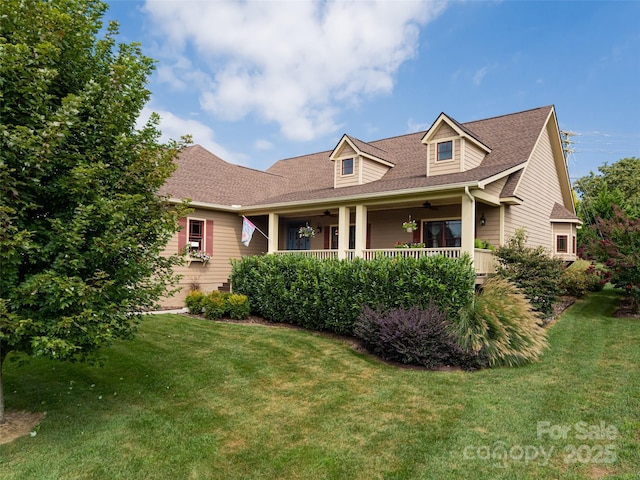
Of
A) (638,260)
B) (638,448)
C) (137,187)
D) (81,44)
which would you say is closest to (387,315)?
(638,448)

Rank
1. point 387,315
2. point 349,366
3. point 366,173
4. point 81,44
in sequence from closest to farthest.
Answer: point 81,44 < point 349,366 < point 387,315 < point 366,173

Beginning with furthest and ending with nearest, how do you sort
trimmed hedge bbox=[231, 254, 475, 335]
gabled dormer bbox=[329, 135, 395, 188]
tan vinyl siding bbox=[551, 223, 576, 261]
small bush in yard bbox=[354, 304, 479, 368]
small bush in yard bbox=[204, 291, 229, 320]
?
tan vinyl siding bbox=[551, 223, 576, 261] < gabled dormer bbox=[329, 135, 395, 188] < small bush in yard bbox=[204, 291, 229, 320] < trimmed hedge bbox=[231, 254, 475, 335] < small bush in yard bbox=[354, 304, 479, 368]

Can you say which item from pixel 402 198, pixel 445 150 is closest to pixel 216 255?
pixel 402 198

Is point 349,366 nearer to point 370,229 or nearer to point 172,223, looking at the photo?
point 172,223

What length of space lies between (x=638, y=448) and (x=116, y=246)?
5816mm

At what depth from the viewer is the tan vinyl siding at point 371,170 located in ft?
47.3

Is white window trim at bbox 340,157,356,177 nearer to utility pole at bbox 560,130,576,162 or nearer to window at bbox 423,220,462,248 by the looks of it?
window at bbox 423,220,462,248

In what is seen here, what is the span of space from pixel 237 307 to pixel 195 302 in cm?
145

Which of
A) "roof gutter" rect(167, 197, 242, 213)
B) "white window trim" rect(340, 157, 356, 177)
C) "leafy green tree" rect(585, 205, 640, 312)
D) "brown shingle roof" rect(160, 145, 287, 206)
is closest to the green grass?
"leafy green tree" rect(585, 205, 640, 312)

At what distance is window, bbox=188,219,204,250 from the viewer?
13742mm

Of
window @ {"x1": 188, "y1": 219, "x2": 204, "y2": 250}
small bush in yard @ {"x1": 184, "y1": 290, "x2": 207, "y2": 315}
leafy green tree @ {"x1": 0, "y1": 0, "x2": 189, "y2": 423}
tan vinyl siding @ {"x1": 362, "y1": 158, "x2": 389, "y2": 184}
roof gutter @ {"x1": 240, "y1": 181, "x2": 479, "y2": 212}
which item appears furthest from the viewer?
tan vinyl siding @ {"x1": 362, "y1": 158, "x2": 389, "y2": 184}

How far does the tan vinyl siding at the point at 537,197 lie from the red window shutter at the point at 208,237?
9904 millimetres

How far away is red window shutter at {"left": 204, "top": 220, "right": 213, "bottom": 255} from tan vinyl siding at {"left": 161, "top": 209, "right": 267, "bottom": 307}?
0.66 feet

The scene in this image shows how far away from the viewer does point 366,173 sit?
47.5ft
